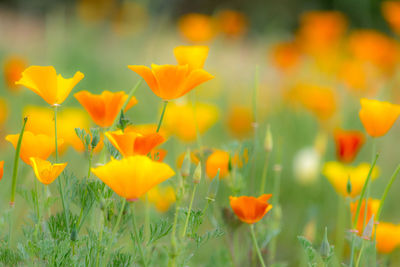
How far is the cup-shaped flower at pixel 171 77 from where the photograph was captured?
71 centimetres

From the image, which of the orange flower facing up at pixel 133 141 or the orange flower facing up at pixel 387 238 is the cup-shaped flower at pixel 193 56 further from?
the orange flower facing up at pixel 387 238

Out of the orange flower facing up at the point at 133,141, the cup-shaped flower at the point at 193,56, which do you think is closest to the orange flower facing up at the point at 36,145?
the orange flower facing up at the point at 133,141

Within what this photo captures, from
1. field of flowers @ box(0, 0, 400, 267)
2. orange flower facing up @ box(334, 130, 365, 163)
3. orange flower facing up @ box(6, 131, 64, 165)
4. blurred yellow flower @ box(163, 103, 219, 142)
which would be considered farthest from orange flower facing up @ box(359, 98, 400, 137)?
blurred yellow flower @ box(163, 103, 219, 142)

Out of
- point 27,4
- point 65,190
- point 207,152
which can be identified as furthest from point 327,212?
point 27,4

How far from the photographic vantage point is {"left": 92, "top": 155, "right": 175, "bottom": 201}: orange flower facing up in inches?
23.7

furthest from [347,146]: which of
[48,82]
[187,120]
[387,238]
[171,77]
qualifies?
[48,82]

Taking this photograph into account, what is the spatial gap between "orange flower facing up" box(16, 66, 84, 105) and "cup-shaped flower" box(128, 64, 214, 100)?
86 mm

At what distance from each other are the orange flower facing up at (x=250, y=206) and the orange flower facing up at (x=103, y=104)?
0.20 meters

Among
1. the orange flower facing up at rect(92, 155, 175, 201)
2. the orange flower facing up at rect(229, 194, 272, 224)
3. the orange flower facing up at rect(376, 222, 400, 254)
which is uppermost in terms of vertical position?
the orange flower facing up at rect(92, 155, 175, 201)

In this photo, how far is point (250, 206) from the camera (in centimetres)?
72

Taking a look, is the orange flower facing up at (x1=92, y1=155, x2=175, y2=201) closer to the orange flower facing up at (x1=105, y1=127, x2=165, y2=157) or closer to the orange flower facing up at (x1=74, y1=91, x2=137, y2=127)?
the orange flower facing up at (x1=105, y1=127, x2=165, y2=157)

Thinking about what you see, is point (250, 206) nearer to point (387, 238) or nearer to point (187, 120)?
point (387, 238)

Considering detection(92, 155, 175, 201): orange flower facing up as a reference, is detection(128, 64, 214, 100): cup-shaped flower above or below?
above

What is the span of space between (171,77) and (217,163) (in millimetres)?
254
